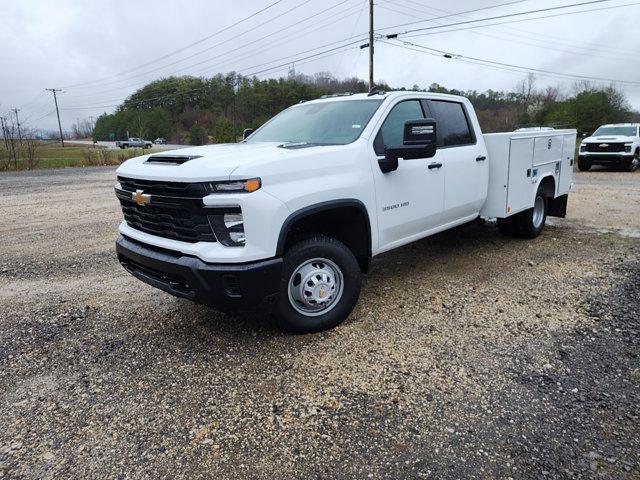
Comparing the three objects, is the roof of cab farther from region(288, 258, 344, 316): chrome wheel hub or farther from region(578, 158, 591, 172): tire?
region(578, 158, 591, 172): tire

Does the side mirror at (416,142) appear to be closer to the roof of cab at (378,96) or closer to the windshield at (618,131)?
the roof of cab at (378,96)

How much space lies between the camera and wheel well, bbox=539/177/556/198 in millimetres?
6516

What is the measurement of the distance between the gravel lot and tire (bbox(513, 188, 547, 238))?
44.9 inches

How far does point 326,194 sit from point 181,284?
1261 millimetres

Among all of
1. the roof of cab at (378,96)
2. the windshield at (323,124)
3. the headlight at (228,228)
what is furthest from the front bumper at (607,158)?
the headlight at (228,228)

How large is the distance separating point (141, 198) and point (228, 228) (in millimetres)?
864

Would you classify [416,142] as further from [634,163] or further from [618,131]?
[618,131]

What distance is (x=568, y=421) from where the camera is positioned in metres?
2.69

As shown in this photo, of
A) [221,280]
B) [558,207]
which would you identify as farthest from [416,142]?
[558,207]

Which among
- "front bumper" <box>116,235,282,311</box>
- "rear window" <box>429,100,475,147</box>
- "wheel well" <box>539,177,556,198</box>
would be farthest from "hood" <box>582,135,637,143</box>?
"front bumper" <box>116,235,282,311</box>

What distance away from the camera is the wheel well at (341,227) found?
3609 mm

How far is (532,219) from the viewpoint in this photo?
258 inches

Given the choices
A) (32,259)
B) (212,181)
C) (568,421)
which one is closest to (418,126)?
(212,181)

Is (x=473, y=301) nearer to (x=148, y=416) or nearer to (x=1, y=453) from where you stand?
(x=148, y=416)
